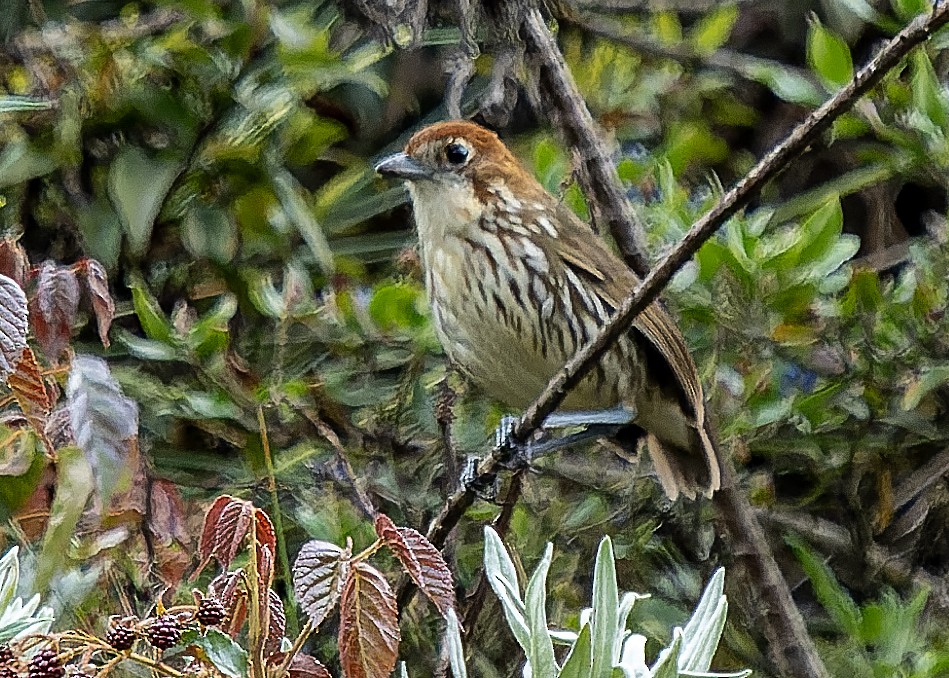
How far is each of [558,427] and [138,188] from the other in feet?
3.19

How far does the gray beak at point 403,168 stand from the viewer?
9.88 ft

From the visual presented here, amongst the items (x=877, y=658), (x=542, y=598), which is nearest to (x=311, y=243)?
(x=877, y=658)

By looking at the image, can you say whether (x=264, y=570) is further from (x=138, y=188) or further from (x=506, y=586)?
(x=138, y=188)

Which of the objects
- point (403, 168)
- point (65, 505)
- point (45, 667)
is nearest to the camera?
point (45, 667)

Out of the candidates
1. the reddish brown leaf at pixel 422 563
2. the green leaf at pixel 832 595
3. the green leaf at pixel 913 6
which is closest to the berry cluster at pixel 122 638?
the reddish brown leaf at pixel 422 563

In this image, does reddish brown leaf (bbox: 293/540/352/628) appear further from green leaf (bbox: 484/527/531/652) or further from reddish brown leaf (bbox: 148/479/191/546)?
reddish brown leaf (bbox: 148/479/191/546)

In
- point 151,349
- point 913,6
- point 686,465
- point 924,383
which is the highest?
point 913,6

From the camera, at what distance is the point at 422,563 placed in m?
1.52

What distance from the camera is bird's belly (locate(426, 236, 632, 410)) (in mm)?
2881

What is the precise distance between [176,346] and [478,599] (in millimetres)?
872

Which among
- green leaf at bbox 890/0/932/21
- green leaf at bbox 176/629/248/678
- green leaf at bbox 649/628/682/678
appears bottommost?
green leaf at bbox 649/628/682/678

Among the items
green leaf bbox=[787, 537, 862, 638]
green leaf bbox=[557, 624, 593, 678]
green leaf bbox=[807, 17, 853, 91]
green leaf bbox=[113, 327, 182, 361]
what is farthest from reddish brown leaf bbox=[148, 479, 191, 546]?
green leaf bbox=[807, 17, 853, 91]

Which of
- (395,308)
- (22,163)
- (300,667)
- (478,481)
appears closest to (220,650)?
(300,667)

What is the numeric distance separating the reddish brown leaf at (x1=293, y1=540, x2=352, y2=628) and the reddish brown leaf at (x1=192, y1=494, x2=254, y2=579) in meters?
0.08
